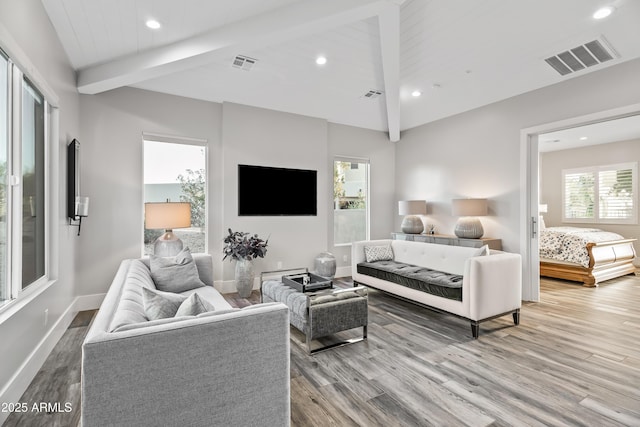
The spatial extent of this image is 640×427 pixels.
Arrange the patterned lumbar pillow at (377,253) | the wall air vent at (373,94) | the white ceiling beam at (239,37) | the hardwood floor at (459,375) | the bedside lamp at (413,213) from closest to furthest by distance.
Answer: the hardwood floor at (459,375), the white ceiling beam at (239,37), the patterned lumbar pillow at (377,253), the wall air vent at (373,94), the bedside lamp at (413,213)

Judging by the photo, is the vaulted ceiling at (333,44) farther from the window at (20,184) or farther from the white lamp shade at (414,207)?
Result: the white lamp shade at (414,207)

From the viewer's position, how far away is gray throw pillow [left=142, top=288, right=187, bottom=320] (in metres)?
1.68

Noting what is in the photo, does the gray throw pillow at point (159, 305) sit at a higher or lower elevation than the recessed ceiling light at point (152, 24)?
lower

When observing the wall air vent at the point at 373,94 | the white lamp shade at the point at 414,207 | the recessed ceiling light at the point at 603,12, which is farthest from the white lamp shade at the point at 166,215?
the recessed ceiling light at the point at 603,12

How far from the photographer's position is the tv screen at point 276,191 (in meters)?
4.84

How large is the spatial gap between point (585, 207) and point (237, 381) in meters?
9.00

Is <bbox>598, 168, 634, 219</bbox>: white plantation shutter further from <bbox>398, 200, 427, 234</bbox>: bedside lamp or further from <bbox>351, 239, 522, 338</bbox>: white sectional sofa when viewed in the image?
<bbox>351, 239, 522, 338</bbox>: white sectional sofa

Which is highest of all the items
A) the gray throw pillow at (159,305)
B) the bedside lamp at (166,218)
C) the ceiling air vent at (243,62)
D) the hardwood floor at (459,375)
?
the ceiling air vent at (243,62)

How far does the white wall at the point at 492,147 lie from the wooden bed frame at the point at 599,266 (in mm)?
1676

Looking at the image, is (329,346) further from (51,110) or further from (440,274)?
(51,110)

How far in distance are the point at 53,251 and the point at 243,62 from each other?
279 centimetres

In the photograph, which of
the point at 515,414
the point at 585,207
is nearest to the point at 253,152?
the point at 515,414

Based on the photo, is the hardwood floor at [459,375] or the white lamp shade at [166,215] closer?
the hardwood floor at [459,375]

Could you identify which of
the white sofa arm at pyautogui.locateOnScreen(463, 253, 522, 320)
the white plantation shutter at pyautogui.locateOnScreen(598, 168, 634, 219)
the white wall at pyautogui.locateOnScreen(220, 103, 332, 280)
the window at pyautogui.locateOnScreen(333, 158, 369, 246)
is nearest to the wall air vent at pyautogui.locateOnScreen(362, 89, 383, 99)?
the white wall at pyautogui.locateOnScreen(220, 103, 332, 280)
